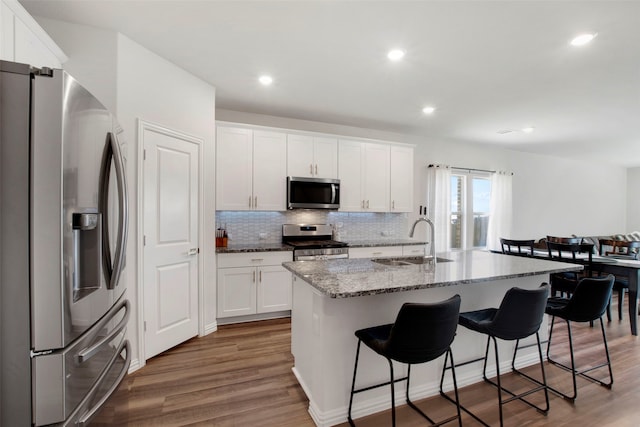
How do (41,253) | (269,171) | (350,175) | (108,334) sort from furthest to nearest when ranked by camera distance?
(350,175) < (269,171) < (108,334) < (41,253)

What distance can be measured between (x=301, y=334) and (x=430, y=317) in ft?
3.41

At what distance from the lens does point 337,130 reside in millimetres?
4691

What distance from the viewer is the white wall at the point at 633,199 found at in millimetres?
7941

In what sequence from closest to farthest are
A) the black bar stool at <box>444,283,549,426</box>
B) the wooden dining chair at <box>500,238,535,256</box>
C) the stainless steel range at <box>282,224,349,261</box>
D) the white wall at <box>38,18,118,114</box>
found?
the black bar stool at <box>444,283,549,426</box> → the white wall at <box>38,18,118,114</box> → the stainless steel range at <box>282,224,349,261</box> → the wooden dining chair at <box>500,238,535,256</box>

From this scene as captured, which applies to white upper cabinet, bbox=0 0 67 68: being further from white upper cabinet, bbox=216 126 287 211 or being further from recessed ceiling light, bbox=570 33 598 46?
recessed ceiling light, bbox=570 33 598 46

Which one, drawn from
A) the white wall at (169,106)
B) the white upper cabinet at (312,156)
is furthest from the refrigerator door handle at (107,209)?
the white upper cabinet at (312,156)

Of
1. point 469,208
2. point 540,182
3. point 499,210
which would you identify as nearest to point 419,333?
point 469,208

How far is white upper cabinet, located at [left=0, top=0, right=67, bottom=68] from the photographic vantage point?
62.0 inches

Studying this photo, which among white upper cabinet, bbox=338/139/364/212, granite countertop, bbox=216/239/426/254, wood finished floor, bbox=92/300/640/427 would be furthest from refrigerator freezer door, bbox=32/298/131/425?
white upper cabinet, bbox=338/139/364/212

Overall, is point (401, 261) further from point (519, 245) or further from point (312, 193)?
point (519, 245)

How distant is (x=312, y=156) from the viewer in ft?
13.4

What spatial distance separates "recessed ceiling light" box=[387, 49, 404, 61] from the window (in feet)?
11.5

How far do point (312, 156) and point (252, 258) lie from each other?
61.5 inches

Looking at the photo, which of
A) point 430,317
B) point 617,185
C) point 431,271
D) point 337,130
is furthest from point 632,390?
point 617,185
